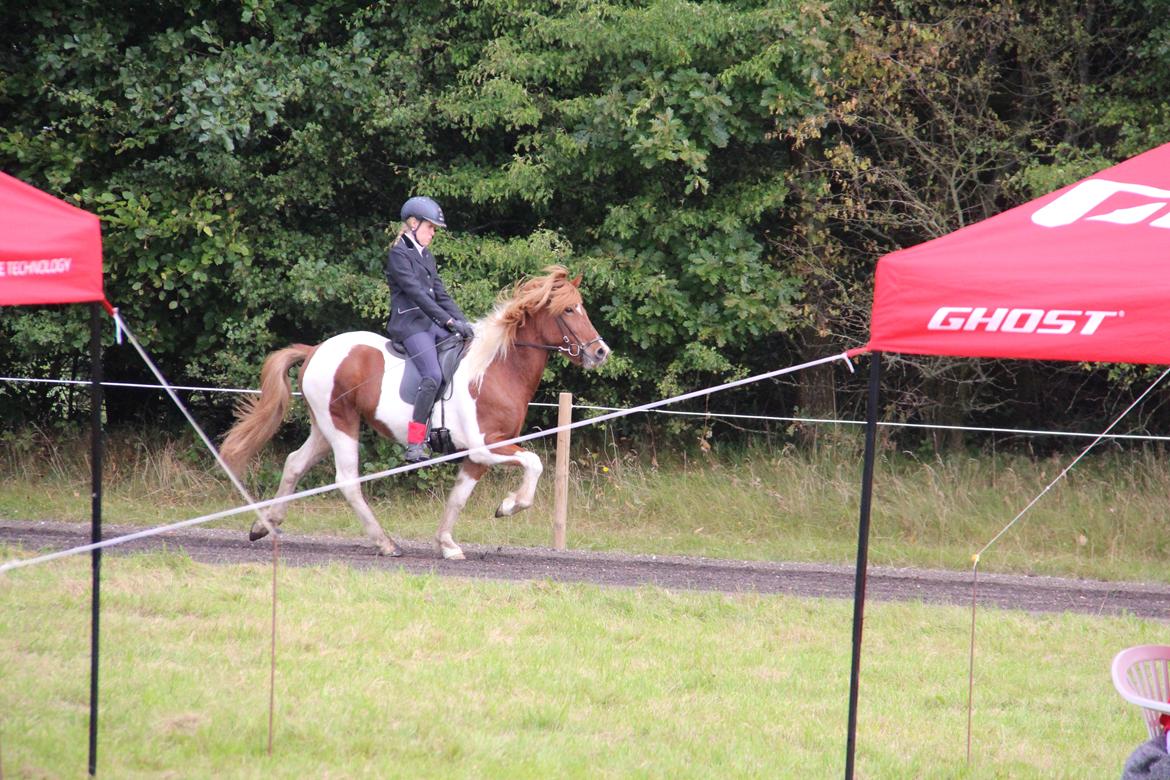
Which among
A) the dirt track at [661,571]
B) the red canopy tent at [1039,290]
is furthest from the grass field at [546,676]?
the red canopy tent at [1039,290]

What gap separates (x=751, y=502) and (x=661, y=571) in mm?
3012

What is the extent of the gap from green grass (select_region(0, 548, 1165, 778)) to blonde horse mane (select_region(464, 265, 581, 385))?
225 cm

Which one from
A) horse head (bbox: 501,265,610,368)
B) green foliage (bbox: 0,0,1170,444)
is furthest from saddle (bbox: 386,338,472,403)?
green foliage (bbox: 0,0,1170,444)

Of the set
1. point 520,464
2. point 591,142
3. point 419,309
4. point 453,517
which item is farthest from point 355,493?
point 591,142

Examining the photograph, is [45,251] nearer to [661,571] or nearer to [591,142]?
[661,571]

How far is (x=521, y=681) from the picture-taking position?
23.1ft

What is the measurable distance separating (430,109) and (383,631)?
28.6 feet

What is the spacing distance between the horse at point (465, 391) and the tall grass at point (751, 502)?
1258mm

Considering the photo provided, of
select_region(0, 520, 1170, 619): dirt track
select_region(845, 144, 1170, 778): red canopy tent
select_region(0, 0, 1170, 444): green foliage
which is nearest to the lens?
select_region(845, 144, 1170, 778): red canopy tent

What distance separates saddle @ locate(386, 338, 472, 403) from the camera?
Result: 10898 mm

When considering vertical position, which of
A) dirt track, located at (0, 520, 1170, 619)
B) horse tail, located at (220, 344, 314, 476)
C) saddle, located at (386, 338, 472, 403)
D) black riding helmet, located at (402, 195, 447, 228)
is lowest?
dirt track, located at (0, 520, 1170, 619)

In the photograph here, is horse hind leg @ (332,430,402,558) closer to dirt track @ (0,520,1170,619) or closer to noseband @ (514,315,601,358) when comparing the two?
dirt track @ (0,520,1170,619)

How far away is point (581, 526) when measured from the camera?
1304 cm

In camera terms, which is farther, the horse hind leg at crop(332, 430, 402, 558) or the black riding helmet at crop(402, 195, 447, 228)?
the horse hind leg at crop(332, 430, 402, 558)
